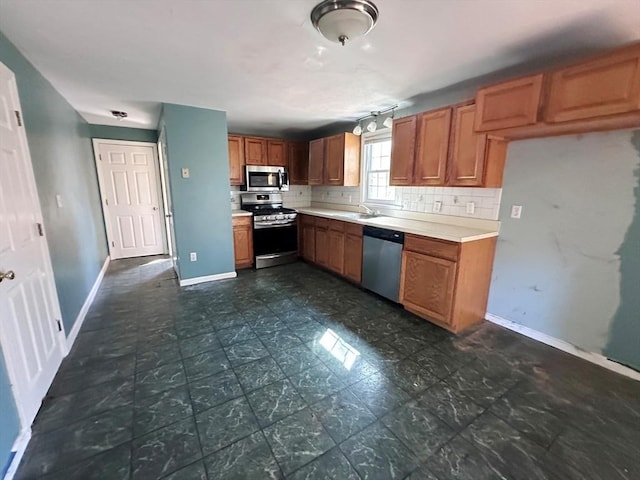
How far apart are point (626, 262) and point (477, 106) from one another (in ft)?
5.19

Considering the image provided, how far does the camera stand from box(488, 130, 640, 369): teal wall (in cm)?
202

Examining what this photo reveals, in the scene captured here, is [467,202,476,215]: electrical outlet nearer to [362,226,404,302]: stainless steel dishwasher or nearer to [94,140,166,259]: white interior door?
[362,226,404,302]: stainless steel dishwasher

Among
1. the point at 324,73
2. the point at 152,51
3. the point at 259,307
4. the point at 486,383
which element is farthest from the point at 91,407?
the point at 324,73

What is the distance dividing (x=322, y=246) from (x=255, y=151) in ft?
6.30

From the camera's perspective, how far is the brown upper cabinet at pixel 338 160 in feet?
13.6

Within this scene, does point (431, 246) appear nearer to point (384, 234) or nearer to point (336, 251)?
point (384, 234)

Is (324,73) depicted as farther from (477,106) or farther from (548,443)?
(548,443)

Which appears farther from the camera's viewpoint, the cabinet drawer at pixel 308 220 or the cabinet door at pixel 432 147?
the cabinet drawer at pixel 308 220

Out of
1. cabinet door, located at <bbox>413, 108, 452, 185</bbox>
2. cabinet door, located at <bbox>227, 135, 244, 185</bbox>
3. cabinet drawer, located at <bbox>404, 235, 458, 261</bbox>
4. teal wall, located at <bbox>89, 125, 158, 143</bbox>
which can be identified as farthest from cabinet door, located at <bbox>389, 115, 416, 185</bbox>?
teal wall, located at <bbox>89, 125, 158, 143</bbox>

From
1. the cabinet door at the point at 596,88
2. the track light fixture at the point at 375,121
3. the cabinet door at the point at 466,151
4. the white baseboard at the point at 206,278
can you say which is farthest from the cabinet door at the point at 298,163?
the cabinet door at the point at 596,88

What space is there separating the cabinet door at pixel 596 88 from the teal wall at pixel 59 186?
3.54 m

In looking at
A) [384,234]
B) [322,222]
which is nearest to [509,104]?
[384,234]

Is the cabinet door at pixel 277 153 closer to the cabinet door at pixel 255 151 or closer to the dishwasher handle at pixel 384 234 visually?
the cabinet door at pixel 255 151

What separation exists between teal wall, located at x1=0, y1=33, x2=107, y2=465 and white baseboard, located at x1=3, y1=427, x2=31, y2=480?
0.07m
